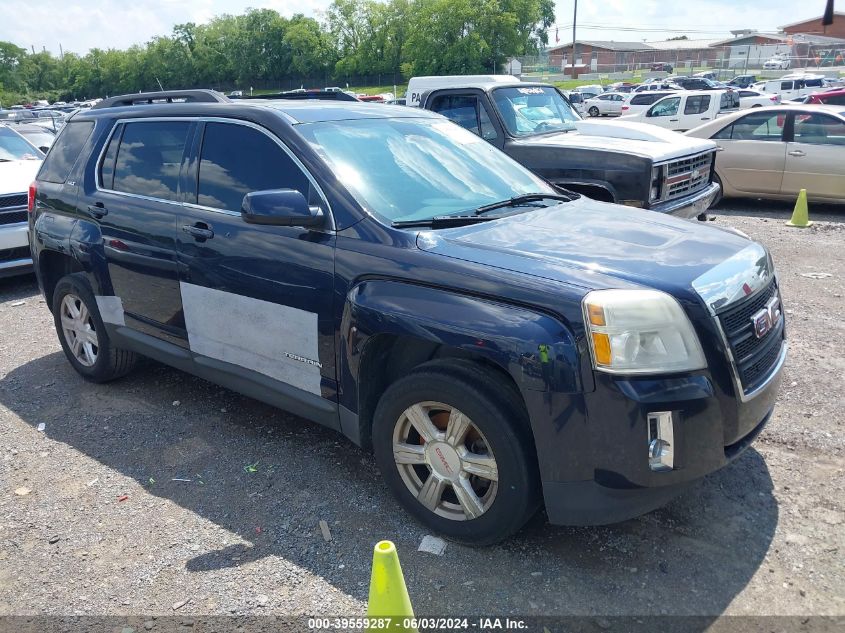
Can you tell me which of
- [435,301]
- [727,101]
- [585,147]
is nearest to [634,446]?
[435,301]

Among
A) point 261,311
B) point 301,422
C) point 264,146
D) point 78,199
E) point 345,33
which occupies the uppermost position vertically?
point 345,33

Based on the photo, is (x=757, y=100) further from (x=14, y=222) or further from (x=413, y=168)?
(x=413, y=168)

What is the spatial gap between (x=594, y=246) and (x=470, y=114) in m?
5.39

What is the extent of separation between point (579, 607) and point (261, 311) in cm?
211

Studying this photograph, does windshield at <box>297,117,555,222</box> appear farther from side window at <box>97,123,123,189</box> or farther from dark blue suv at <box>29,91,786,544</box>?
side window at <box>97,123,123,189</box>

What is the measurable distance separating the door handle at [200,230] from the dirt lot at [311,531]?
126 centimetres

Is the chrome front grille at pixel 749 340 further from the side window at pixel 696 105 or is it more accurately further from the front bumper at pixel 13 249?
the side window at pixel 696 105

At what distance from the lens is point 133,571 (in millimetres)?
3152

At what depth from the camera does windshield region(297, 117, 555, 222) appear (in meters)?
3.52

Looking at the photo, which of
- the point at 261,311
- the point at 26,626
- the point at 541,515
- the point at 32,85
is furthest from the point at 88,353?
the point at 32,85

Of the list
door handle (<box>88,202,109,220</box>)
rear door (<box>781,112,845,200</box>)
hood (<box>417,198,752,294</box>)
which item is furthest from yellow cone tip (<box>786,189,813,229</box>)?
door handle (<box>88,202,109,220</box>)

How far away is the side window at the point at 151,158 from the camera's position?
426 centimetres

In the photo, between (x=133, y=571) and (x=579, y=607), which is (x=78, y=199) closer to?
(x=133, y=571)

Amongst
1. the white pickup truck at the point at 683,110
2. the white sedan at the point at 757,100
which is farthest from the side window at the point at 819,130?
the white sedan at the point at 757,100
